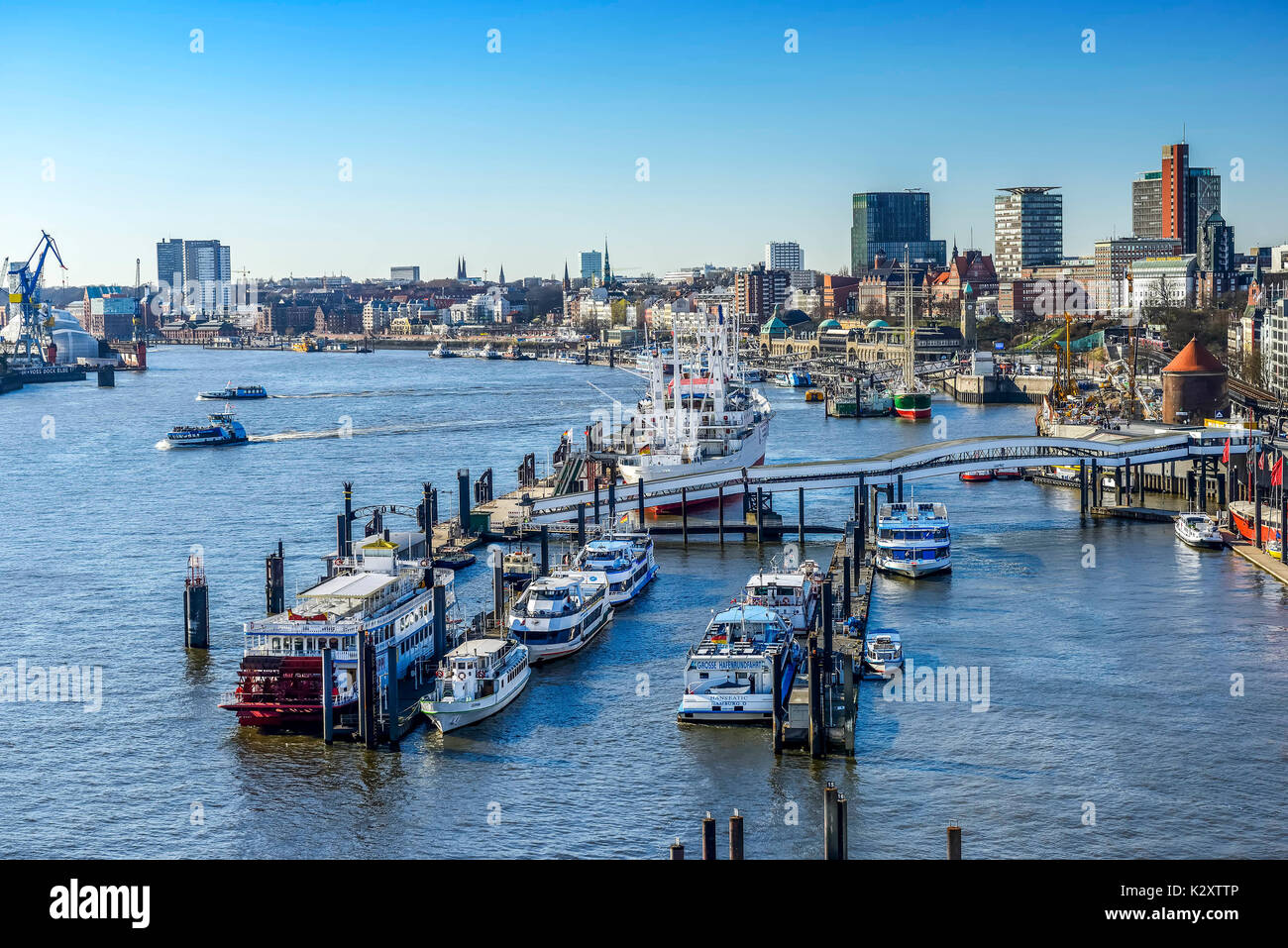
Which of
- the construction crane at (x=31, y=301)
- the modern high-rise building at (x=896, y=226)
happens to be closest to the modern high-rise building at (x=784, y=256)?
the modern high-rise building at (x=896, y=226)

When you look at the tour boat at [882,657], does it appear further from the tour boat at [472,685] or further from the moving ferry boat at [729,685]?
the tour boat at [472,685]

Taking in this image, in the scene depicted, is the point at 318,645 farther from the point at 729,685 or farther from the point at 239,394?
the point at 239,394

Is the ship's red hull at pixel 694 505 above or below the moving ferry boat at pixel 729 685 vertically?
above

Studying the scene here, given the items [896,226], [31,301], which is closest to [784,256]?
[896,226]

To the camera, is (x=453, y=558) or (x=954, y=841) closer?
(x=954, y=841)

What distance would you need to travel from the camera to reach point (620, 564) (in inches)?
746

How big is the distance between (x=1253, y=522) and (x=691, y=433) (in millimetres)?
10783

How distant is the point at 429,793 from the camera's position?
1158 centimetres

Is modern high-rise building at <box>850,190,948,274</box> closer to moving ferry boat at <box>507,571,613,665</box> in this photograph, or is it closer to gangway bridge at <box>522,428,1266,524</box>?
gangway bridge at <box>522,428,1266,524</box>

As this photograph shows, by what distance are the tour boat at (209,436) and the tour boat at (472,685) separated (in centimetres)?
2859

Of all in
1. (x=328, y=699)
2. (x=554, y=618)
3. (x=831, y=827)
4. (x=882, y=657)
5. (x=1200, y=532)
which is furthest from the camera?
(x=1200, y=532)

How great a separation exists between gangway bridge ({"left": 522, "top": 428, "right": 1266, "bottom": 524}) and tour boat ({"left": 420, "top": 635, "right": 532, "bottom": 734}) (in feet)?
25.4

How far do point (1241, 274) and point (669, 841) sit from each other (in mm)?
84947

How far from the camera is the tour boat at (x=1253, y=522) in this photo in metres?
21.2
